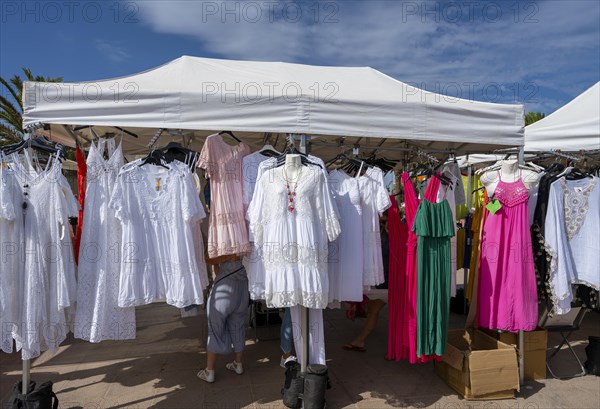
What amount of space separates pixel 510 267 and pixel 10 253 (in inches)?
140

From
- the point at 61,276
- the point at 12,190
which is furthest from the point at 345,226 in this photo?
the point at 12,190

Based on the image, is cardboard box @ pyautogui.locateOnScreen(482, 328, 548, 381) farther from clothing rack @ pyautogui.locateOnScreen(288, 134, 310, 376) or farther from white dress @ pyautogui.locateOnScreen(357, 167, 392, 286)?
clothing rack @ pyautogui.locateOnScreen(288, 134, 310, 376)

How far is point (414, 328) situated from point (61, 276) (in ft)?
8.17

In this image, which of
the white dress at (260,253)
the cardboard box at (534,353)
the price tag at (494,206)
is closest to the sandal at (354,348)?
the cardboard box at (534,353)

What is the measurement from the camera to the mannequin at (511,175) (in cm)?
331

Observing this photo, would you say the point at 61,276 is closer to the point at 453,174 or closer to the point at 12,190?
the point at 12,190

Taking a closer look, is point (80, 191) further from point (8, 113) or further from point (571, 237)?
point (8, 113)

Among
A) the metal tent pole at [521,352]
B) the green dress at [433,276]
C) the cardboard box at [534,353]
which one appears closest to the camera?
the green dress at [433,276]

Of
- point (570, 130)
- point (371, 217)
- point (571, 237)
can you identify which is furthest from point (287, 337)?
point (570, 130)

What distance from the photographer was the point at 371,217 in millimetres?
3088

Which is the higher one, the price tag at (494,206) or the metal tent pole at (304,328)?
the price tag at (494,206)

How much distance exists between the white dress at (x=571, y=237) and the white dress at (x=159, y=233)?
280cm

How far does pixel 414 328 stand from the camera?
3.09 m

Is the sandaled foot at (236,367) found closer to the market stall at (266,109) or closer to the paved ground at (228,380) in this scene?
the paved ground at (228,380)
